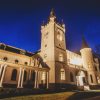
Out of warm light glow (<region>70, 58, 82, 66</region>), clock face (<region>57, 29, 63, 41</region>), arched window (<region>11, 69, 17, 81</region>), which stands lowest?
arched window (<region>11, 69, 17, 81</region>)

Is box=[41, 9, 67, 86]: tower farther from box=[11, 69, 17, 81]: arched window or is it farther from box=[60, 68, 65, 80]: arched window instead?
box=[11, 69, 17, 81]: arched window

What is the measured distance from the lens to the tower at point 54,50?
25578 millimetres

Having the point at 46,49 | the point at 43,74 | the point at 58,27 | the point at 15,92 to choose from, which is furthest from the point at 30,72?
the point at 58,27

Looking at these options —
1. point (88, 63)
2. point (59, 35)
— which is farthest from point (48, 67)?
point (88, 63)

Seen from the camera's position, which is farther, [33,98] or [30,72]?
[30,72]

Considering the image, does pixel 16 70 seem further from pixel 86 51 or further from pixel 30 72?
pixel 86 51

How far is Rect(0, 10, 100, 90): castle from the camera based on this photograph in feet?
79.8

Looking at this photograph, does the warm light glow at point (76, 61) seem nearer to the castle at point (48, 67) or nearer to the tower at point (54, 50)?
the castle at point (48, 67)

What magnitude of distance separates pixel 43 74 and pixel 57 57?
18.3 feet

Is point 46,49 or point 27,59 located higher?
point 46,49

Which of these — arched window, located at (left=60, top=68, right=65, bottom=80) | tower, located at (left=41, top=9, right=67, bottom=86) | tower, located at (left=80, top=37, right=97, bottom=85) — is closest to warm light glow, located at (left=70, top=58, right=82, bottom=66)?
tower, located at (left=80, top=37, right=97, bottom=85)

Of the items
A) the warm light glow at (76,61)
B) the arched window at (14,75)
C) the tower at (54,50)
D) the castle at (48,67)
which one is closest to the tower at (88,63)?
the castle at (48,67)

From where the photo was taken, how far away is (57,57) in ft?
91.0

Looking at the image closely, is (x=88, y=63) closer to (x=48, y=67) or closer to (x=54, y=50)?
(x=54, y=50)
